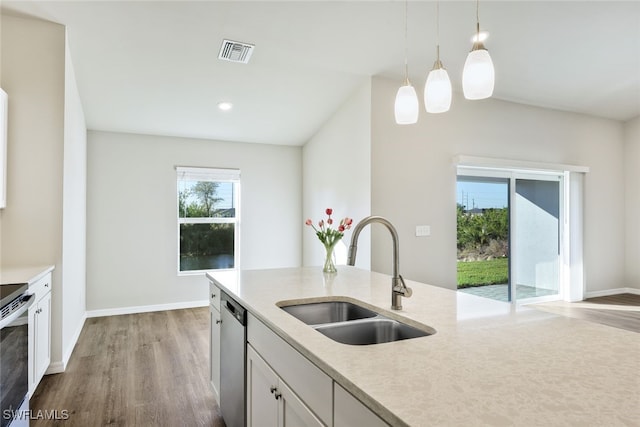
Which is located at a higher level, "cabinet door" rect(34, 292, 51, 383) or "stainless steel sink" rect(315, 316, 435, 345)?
"stainless steel sink" rect(315, 316, 435, 345)

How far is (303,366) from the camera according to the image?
45.4 inches

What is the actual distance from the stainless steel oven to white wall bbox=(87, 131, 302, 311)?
283 centimetres

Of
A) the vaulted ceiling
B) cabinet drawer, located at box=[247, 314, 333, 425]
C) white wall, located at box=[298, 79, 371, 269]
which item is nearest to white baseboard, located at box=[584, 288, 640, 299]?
the vaulted ceiling

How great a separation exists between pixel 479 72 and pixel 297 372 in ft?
4.46

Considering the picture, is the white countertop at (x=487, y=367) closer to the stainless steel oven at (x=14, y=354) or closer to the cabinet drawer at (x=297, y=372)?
the cabinet drawer at (x=297, y=372)

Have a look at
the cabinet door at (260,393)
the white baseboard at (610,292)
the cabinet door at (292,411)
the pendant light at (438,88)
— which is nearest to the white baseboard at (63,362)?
the cabinet door at (260,393)

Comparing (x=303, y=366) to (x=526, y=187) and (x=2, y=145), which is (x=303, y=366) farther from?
(x=526, y=187)

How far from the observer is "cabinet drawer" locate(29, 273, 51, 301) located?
2491 millimetres

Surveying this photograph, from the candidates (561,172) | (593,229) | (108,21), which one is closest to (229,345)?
(108,21)

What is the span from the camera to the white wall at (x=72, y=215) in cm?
314

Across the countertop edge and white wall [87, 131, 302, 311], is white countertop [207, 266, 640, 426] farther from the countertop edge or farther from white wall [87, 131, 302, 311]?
white wall [87, 131, 302, 311]

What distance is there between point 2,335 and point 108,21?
93.5 inches

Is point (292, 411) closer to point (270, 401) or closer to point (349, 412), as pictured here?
point (270, 401)

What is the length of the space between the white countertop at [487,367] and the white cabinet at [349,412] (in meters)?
0.04
